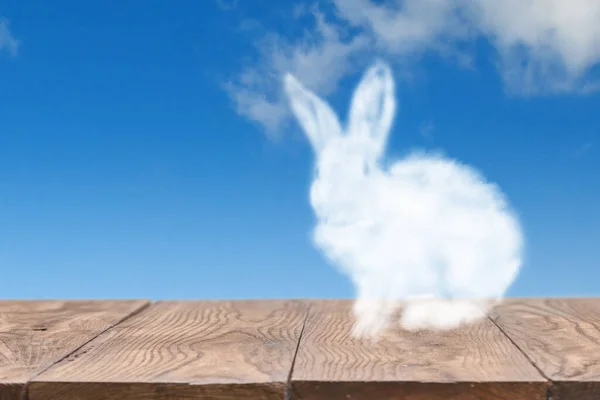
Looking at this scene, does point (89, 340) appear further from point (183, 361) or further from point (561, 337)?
point (561, 337)

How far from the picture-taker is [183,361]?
2061mm

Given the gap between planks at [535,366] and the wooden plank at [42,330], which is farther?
the wooden plank at [42,330]

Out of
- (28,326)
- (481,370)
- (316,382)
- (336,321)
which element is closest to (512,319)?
(336,321)

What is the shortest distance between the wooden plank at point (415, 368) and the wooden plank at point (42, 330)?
2.28 ft

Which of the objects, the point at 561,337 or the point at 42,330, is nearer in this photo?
the point at 561,337

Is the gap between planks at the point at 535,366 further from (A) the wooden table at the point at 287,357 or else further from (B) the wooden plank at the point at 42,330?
(B) the wooden plank at the point at 42,330

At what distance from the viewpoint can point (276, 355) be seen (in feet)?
6.91

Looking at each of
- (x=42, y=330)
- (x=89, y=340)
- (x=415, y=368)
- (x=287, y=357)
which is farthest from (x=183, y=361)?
(x=42, y=330)

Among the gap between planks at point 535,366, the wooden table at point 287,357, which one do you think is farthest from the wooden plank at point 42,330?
the gap between planks at point 535,366

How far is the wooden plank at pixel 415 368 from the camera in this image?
1.80m

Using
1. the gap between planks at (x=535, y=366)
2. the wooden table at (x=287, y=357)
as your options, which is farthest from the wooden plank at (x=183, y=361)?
the gap between planks at (x=535, y=366)

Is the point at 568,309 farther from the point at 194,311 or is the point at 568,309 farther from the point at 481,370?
the point at 194,311

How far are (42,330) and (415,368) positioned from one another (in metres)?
1.37

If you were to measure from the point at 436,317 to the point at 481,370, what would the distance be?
821 millimetres
